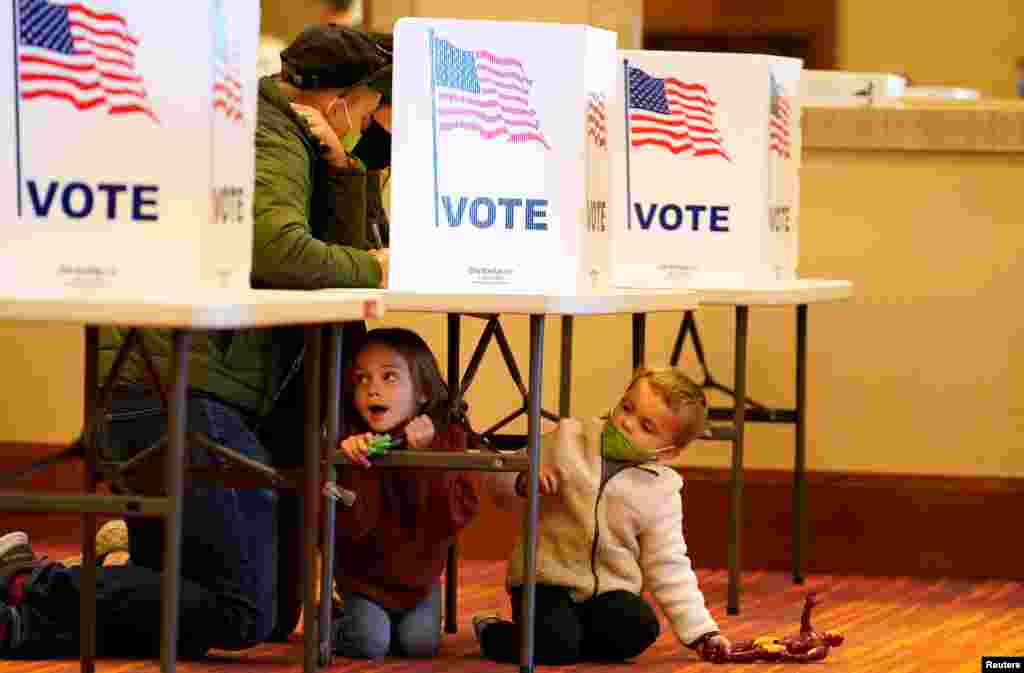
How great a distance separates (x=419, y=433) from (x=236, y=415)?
1.07ft

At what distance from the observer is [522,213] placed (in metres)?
3.38

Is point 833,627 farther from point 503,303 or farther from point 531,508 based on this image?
point 503,303

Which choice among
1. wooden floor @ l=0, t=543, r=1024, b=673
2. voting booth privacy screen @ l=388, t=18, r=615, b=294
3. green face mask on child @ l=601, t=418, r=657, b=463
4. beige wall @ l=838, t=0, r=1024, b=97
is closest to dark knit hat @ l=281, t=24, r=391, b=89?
voting booth privacy screen @ l=388, t=18, r=615, b=294

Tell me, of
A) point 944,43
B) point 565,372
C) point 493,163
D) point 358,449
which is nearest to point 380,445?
point 358,449

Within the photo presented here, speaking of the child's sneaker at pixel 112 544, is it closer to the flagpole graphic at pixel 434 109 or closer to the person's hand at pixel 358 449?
the person's hand at pixel 358 449

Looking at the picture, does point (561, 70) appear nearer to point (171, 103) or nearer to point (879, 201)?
point (171, 103)

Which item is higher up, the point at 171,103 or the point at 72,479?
the point at 171,103

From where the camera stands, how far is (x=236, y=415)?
143 inches

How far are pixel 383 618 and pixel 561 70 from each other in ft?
3.57

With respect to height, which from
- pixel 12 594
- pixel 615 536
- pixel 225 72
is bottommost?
pixel 12 594

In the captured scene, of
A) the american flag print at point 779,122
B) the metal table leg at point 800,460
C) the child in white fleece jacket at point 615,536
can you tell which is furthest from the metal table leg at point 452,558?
the metal table leg at point 800,460

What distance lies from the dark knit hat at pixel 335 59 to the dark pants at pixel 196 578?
2.01ft

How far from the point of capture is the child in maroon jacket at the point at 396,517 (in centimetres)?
368

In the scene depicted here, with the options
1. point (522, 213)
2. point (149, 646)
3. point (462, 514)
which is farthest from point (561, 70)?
point (149, 646)
